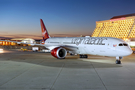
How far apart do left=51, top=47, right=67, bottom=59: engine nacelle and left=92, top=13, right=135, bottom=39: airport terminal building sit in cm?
8066

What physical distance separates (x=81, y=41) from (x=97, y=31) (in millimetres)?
97100

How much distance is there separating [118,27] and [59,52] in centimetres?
8948

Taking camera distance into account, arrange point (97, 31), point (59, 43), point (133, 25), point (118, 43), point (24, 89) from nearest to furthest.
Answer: point (24, 89), point (118, 43), point (59, 43), point (133, 25), point (97, 31)

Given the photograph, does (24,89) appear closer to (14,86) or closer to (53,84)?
(14,86)

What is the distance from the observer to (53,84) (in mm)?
8609

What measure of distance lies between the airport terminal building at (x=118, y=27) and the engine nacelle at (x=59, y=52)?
265ft

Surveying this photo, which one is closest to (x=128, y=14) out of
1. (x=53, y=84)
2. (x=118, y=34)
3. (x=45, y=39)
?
(x=118, y=34)

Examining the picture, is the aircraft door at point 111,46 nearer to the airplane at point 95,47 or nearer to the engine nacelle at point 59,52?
the airplane at point 95,47

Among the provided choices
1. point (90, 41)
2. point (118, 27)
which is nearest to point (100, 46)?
point (90, 41)

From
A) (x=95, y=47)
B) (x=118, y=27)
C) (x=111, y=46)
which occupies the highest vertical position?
(x=118, y=27)

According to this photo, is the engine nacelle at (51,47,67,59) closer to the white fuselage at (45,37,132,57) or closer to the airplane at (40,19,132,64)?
the airplane at (40,19,132,64)

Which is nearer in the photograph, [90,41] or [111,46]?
[111,46]

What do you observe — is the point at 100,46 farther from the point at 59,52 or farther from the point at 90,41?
the point at 59,52

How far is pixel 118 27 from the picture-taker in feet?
341
